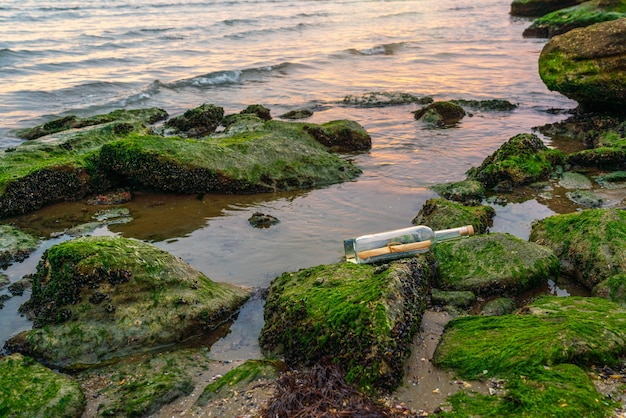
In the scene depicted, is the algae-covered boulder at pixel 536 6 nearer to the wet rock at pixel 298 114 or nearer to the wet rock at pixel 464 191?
the wet rock at pixel 298 114

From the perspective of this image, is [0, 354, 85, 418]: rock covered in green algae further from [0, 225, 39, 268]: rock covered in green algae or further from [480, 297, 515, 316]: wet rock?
[480, 297, 515, 316]: wet rock

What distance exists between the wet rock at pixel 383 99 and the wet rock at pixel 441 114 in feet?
5.78

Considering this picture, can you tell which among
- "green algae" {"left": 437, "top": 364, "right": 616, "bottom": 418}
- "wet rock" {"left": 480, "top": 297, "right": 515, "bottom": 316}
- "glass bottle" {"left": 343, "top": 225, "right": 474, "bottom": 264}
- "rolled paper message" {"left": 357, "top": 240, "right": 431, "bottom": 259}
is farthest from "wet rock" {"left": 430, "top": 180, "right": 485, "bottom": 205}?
"green algae" {"left": 437, "top": 364, "right": 616, "bottom": 418}

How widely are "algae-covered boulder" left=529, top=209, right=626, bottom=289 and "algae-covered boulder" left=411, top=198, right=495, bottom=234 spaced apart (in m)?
0.83

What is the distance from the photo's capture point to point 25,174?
27.5ft

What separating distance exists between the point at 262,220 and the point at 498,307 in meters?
3.67

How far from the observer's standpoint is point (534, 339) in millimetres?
4055

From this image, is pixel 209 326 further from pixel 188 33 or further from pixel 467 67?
pixel 188 33

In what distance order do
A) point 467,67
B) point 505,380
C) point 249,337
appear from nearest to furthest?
point 505,380 → point 249,337 → point 467,67

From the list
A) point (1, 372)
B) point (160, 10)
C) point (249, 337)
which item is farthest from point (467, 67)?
point (160, 10)

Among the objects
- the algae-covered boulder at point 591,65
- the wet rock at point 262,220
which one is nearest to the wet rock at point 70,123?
the wet rock at point 262,220

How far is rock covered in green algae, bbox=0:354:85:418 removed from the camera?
13.0 feet

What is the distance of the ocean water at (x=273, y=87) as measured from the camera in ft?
24.0

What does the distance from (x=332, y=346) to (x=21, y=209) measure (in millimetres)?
6160
